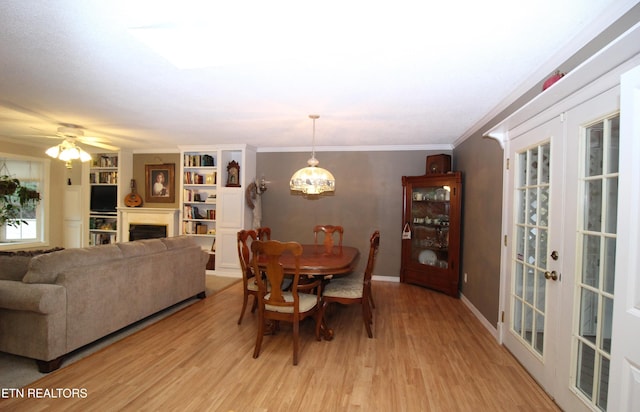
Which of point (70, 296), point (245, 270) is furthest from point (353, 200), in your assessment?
point (70, 296)

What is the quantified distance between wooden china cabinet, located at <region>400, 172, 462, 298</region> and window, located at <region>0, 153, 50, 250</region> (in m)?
6.84

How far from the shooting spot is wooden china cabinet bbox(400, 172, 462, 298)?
4.04 m

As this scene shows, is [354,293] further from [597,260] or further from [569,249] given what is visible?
[597,260]

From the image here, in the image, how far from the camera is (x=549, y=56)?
1880 millimetres

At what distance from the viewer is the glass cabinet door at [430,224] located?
167 inches

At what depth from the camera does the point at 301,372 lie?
220 centimetres

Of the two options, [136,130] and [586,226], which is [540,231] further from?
[136,130]

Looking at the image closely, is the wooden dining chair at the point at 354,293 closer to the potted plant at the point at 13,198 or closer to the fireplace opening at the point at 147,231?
the fireplace opening at the point at 147,231

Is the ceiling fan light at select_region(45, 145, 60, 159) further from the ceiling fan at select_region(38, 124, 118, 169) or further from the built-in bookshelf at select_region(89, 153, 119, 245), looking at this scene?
the built-in bookshelf at select_region(89, 153, 119, 245)

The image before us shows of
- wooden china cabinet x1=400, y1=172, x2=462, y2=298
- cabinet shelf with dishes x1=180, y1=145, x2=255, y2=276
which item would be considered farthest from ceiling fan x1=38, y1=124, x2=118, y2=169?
wooden china cabinet x1=400, y1=172, x2=462, y2=298

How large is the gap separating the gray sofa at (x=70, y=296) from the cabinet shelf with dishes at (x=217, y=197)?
6.37 ft

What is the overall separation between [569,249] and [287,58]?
2.24 metres

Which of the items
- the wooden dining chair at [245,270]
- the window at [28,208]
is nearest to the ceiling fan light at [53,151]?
the window at [28,208]

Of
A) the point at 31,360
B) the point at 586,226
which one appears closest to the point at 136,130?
the point at 31,360
